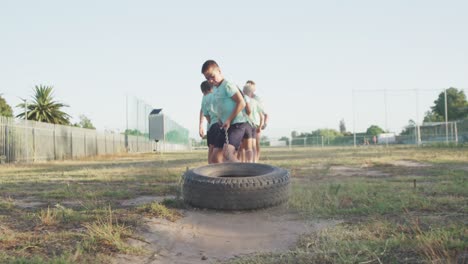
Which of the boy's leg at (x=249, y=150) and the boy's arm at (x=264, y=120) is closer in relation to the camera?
the boy's leg at (x=249, y=150)

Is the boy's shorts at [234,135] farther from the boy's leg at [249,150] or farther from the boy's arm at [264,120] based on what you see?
the boy's arm at [264,120]

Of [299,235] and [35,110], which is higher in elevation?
[35,110]

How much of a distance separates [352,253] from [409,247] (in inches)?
13.4

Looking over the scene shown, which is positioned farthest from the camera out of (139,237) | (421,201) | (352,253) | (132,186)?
(132,186)

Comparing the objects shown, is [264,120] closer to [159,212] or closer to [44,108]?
[159,212]

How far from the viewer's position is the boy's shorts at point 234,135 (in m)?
6.07

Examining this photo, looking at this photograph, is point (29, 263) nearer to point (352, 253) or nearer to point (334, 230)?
point (352, 253)

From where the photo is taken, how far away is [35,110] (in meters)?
27.2

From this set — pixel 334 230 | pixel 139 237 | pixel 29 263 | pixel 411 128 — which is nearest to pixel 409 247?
pixel 334 230

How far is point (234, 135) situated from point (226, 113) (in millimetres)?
392

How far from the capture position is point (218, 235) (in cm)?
339

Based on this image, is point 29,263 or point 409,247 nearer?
point 29,263

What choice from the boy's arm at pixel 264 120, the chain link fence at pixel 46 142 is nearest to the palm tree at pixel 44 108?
the chain link fence at pixel 46 142

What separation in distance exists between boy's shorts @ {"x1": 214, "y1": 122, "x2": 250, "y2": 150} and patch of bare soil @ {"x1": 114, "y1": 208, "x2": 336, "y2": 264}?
1.98 metres
